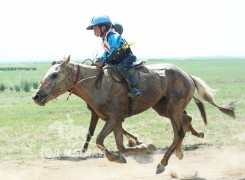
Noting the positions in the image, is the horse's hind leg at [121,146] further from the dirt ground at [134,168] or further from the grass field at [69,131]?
the grass field at [69,131]

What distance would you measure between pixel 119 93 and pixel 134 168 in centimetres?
211

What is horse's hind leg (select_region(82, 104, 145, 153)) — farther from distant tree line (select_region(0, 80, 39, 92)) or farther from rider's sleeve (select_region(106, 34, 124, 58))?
distant tree line (select_region(0, 80, 39, 92))

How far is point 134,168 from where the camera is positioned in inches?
349

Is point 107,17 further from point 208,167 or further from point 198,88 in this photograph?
point 208,167

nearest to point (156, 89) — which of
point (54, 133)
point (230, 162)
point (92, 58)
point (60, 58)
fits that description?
point (92, 58)

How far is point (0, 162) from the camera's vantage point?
9.43 metres

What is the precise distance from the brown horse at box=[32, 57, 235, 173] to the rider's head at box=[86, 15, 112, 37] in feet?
1.87

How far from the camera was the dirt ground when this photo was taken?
8.16 metres

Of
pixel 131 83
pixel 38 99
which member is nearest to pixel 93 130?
pixel 131 83

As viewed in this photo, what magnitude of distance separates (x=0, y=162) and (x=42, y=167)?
1.16m

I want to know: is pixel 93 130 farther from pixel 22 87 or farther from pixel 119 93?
pixel 22 87

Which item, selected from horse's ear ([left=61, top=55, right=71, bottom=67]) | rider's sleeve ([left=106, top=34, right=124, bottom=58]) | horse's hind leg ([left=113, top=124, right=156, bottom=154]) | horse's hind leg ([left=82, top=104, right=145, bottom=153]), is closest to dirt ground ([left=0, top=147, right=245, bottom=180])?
horse's hind leg ([left=82, top=104, right=145, bottom=153])

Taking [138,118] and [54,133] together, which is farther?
[138,118]

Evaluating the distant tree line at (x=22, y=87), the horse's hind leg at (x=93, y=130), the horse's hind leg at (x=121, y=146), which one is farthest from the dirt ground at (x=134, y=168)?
the distant tree line at (x=22, y=87)
